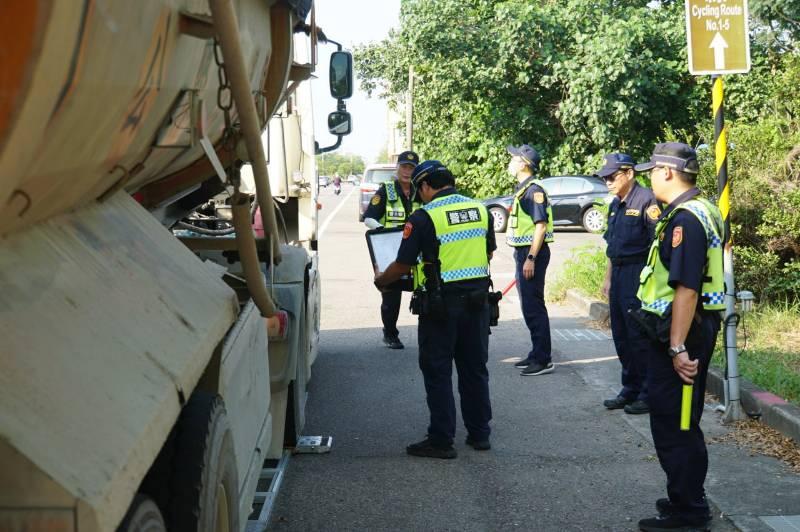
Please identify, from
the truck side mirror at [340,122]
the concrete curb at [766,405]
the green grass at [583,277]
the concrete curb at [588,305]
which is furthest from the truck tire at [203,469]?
the green grass at [583,277]

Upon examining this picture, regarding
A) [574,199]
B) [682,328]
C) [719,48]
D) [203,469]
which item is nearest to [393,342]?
[719,48]

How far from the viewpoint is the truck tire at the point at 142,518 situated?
2.05 m

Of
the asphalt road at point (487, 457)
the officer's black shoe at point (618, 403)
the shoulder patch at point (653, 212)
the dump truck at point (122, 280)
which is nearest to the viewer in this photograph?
the dump truck at point (122, 280)

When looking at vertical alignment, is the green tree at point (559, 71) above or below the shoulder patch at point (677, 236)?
above

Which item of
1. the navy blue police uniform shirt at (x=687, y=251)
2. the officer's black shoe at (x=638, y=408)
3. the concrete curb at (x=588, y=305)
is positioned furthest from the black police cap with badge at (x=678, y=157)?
the concrete curb at (x=588, y=305)

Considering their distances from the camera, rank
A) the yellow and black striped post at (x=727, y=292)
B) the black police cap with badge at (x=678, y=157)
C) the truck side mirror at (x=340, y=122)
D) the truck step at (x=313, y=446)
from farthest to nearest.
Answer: the truck side mirror at (x=340, y=122), the yellow and black striped post at (x=727, y=292), the truck step at (x=313, y=446), the black police cap with badge at (x=678, y=157)

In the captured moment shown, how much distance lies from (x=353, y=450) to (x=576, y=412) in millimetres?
1810

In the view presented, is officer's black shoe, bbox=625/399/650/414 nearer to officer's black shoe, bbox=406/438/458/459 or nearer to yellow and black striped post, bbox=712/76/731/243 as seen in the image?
yellow and black striped post, bbox=712/76/731/243

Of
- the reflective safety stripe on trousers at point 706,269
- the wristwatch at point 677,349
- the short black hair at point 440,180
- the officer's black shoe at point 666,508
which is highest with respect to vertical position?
the short black hair at point 440,180

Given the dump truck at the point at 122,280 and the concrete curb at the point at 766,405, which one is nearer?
the dump truck at the point at 122,280

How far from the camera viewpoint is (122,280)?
103 inches

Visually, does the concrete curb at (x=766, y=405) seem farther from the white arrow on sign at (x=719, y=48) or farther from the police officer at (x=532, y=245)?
the white arrow on sign at (x=719, y=48)

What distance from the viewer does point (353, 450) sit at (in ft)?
20.5

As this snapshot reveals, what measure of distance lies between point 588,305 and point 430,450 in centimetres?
592
